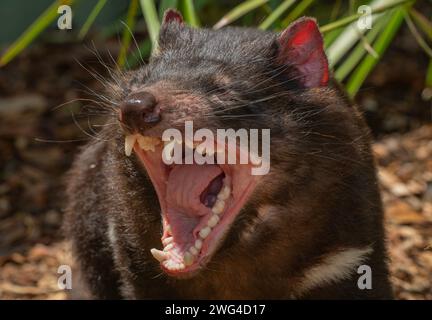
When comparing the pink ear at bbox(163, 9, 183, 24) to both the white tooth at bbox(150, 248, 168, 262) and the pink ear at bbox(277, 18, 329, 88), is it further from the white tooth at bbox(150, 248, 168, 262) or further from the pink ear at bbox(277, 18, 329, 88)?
the white tooth at bbox(150, 248, 168, 262)

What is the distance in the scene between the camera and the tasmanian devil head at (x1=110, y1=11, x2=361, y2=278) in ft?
8.57

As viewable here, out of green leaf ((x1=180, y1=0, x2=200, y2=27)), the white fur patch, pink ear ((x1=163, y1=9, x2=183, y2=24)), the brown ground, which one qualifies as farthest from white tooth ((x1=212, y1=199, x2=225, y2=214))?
the brown ground

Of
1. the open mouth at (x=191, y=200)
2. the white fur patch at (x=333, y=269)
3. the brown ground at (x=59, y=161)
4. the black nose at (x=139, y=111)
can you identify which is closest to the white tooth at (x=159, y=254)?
the open mouth at (x=191, y=200)

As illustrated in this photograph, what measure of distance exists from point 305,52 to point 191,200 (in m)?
0.60

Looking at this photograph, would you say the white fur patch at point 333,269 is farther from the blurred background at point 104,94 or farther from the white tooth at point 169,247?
the blurred background at point 104,94

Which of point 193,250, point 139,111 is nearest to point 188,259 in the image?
point 193,250

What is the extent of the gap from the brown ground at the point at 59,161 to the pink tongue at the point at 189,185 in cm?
106

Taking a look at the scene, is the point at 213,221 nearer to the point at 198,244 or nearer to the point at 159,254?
the point at 198,244

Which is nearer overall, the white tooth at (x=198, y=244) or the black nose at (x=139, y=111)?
the black nose at (x=139, y=111)

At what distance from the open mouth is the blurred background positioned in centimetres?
59

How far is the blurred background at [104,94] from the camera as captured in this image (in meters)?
3.61

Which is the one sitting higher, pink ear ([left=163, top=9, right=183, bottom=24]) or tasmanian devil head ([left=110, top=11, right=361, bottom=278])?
pink ear ([left=163, top=9, right=183, bottom=24])

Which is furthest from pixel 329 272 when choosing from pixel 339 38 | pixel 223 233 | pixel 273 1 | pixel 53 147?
pixel 53 147
